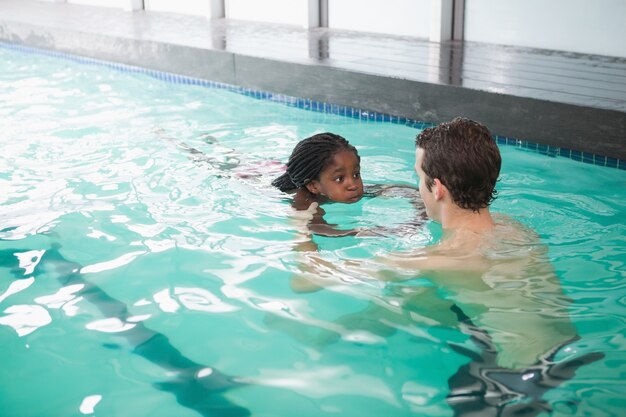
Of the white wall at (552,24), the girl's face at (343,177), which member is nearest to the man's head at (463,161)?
the girl's face at (343,177)

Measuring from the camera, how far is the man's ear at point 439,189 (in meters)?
3.23

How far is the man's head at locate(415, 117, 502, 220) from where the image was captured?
312cm

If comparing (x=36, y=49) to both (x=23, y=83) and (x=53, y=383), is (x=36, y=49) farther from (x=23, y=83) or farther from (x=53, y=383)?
(x=53, y=383)

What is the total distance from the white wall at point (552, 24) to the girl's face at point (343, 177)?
15.3 feet

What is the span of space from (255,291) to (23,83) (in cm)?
631

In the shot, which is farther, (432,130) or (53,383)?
(432,130)

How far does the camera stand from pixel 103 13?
12.9m

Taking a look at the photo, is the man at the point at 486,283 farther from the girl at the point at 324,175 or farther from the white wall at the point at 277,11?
the white wall at the point at 277,11

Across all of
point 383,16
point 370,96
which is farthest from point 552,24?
point 370,96

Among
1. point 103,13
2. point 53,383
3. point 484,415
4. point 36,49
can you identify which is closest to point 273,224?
point 53,383

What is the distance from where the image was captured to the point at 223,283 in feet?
12.5

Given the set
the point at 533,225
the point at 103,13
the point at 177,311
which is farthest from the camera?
the point at 103,13

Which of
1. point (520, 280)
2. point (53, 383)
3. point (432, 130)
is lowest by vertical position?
point (53, 383)

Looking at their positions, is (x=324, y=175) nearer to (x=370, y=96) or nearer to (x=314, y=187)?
(x=314, y=187)
